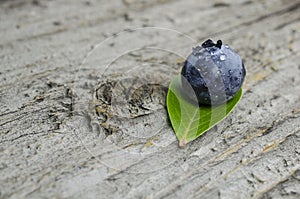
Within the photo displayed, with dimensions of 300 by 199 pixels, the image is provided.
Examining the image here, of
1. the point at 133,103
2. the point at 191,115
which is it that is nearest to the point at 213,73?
the point at 191,115

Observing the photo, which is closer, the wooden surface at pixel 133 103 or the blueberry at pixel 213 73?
the wooden surface at pixel 133 103

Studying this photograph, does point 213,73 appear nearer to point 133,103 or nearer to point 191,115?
point 191,115

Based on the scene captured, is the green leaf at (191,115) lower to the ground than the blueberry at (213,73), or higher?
lower

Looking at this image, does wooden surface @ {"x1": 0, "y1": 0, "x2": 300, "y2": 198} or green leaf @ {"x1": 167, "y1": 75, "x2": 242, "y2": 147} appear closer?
wooden surface @ {"x1": 0, "y1": 0, "x2": 300, "y2": 198}

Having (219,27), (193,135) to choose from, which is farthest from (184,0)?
(193,135)

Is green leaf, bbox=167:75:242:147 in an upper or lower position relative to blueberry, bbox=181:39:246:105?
lower
